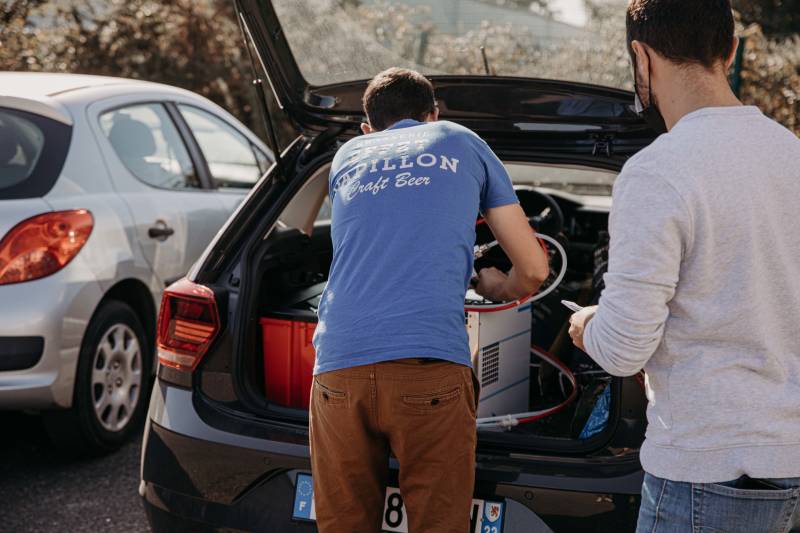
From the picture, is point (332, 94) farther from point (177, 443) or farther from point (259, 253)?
point (177, 443)

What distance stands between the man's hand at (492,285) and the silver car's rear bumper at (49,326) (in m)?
1.91

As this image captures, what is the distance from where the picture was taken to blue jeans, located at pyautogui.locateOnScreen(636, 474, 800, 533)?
5.36 feet

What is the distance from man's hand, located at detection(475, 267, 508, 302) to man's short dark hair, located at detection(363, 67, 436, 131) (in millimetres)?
486

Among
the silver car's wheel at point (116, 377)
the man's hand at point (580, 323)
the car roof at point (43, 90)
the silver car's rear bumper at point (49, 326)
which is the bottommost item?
the silver car's wheel at point (116, 377)

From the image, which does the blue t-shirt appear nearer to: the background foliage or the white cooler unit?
the white cooler unit

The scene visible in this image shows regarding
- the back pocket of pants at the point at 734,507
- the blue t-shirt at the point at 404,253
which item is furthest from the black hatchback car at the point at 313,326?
the back pocket of pants at the point at 734,507

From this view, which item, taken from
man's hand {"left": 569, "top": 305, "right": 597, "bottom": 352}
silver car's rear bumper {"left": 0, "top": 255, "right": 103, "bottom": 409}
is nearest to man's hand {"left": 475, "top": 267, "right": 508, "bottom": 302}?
man's hand {"left": 569, "top": 305, "right": 597, "bottom": 352}

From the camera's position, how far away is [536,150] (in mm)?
3139

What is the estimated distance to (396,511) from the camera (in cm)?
249

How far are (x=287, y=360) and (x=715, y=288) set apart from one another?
5.65 ft

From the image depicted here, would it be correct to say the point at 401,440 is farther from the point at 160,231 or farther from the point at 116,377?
the point at 160,231

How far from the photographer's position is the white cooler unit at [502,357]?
9.67 ft

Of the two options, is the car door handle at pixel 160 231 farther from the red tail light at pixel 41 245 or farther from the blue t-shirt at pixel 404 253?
the blue t-shirt at pixel 404 253

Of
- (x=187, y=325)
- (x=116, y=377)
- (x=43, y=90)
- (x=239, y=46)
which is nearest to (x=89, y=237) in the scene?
(x=116, y=377)
